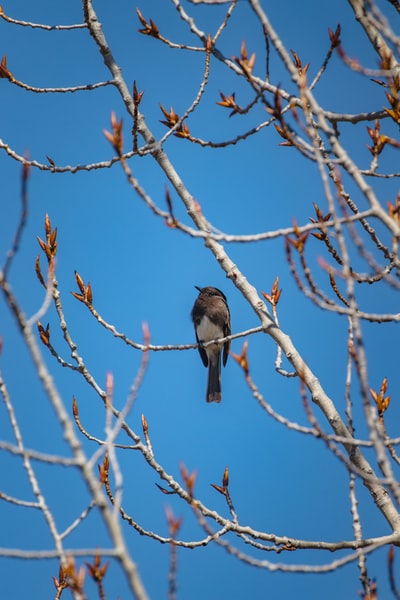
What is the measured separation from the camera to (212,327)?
8.86 m

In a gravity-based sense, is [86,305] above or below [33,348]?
above

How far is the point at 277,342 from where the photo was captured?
4.69 m

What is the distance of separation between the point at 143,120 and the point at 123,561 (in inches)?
147

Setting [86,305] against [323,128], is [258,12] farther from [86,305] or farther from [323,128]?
[86,305]

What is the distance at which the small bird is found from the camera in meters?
8.76

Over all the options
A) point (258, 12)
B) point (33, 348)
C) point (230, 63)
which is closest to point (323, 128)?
point (258, 12)

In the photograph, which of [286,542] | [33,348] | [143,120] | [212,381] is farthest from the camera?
[212,381]

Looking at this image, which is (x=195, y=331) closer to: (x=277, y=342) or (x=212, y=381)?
(x=212, y=381)

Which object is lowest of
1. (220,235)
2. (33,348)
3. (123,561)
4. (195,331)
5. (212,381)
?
(123,561)

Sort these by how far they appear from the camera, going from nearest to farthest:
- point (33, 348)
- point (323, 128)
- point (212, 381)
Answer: point (33, 348) < point (323, 128) < point (212, 381)

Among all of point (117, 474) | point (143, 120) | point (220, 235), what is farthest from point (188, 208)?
point (117, 474)

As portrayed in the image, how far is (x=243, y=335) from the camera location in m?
4.73

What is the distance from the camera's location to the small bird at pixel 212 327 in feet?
28.7

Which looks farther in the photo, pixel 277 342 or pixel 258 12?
pixel 277 342
